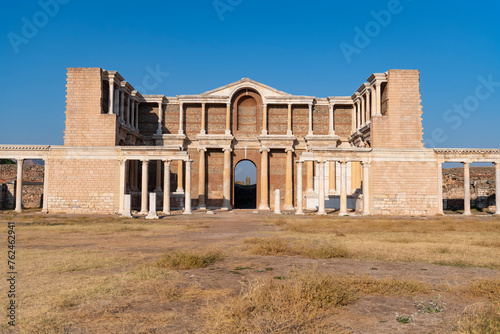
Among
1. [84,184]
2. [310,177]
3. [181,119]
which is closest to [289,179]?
[310,177]

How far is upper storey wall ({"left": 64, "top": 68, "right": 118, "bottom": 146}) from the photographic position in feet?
104

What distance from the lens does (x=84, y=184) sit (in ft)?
102

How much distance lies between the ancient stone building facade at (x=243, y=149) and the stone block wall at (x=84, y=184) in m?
0.08

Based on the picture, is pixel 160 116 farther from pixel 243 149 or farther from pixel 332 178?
pixel 332 178

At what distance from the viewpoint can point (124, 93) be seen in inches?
1419

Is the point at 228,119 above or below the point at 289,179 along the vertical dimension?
above

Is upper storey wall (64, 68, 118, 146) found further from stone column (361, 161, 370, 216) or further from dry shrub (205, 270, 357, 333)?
dry shrub (205, 270, 357, 333)

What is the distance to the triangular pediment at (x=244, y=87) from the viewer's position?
38531 mm

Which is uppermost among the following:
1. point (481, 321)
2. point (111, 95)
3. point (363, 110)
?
point (111, 95)

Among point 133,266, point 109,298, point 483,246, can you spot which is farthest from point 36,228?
point 483,246

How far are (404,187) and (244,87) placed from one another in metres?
17.0

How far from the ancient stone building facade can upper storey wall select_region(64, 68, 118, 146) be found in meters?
0.08

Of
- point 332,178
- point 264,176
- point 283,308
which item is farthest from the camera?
point 332,178

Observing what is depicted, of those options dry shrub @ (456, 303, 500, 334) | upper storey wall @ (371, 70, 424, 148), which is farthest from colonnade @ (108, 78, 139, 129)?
dry shrub @ (456, 303, 500, 334)
